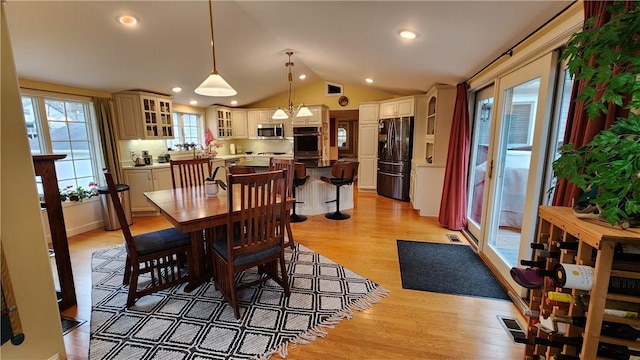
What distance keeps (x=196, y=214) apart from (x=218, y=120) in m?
5.15

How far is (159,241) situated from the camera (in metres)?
2.27

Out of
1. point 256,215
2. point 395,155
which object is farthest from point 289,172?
point 395,155

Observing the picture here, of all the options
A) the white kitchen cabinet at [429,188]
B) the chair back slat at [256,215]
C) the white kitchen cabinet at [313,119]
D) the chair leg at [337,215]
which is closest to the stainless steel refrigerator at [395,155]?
the white kitchen cabinet at [429,188]

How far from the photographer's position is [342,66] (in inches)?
184

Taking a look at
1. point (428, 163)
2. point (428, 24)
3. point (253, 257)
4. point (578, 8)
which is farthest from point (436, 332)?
point (428, 163)

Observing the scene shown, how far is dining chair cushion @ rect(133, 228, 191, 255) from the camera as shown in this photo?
2.19 m

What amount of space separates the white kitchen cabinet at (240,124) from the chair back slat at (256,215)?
5546 millimetres

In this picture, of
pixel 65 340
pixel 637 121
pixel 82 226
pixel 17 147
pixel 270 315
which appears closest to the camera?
pixel 637 121

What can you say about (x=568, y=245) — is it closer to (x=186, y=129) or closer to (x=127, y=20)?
(x=127, y=20)

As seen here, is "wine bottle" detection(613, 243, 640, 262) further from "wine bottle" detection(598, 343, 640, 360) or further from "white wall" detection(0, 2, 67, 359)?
"white wall" detection(0, 2, 67, 359)

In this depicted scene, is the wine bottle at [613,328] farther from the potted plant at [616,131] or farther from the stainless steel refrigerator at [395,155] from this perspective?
the stainless steel refrigerator at [395,155]

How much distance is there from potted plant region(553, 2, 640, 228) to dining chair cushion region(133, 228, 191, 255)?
103 inches

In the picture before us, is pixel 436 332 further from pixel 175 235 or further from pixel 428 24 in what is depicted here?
pixel 428 24

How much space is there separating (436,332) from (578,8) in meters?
2.26
